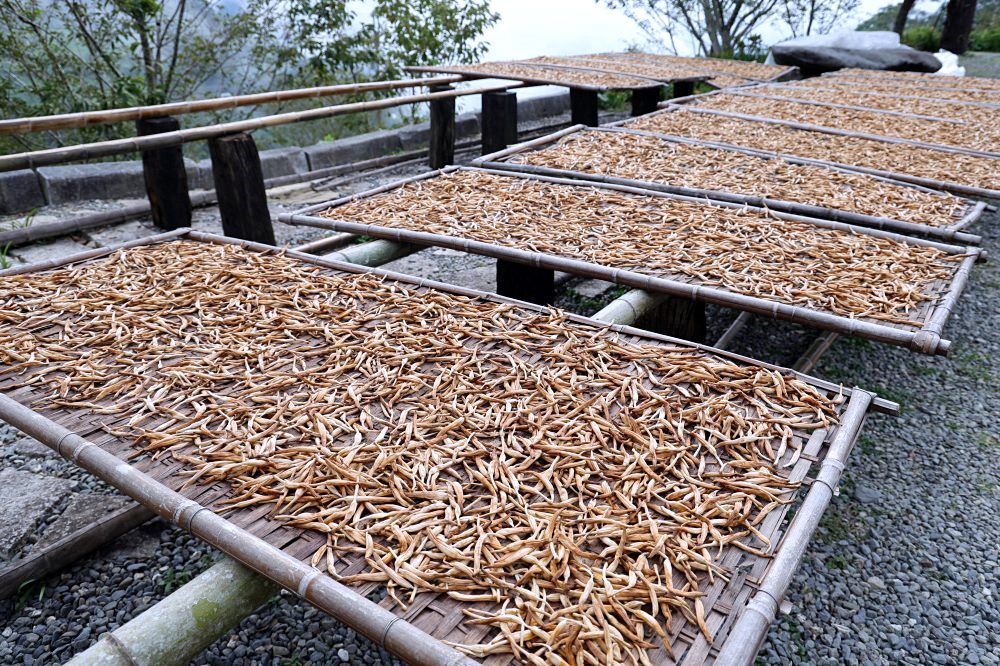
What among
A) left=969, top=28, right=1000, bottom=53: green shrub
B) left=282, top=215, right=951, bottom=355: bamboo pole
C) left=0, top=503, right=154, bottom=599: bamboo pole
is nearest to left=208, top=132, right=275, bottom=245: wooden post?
left=282, top=215, right=951, bottom=355: bamboo pole

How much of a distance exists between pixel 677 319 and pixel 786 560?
5.42 feet

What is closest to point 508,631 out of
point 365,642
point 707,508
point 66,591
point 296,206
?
point 707,508

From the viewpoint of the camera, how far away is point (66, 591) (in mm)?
1849

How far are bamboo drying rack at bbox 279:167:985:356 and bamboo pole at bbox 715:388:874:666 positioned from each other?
1.65ft

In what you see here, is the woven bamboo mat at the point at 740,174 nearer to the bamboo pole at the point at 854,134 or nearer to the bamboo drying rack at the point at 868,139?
the bamboo drying rack at the point at 868,139

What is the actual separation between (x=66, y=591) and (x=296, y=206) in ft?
10.8

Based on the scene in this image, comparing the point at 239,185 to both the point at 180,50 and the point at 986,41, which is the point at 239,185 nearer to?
the point at 180,50

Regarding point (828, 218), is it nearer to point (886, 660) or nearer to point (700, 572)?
point (886, 660)

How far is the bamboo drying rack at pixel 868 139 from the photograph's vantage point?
3.43 m

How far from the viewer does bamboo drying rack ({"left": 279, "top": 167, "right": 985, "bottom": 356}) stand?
6.69 feet

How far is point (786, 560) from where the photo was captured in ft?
4.03

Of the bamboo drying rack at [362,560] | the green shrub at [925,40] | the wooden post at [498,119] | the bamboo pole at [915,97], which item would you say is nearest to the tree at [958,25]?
the green shrub at [925,40]

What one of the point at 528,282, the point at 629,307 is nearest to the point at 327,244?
the point at 528,282

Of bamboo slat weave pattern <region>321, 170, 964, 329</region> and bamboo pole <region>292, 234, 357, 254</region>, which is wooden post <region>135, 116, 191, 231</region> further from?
bamboo slat weave pattern <region>321, 170, 964, 329</region>
